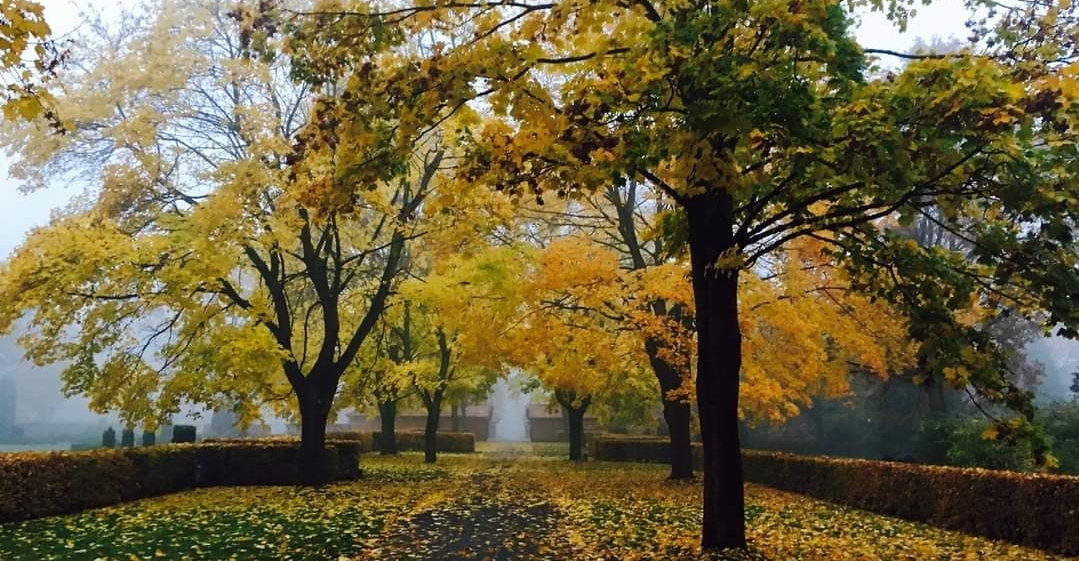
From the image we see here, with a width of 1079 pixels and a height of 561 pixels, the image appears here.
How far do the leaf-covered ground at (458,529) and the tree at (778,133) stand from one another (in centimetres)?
224

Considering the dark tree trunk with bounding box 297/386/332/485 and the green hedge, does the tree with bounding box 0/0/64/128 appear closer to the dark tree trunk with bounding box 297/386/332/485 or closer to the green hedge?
the dark tree trunk with bounding box 297/386/332/485

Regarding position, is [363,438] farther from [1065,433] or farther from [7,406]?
[7,406]

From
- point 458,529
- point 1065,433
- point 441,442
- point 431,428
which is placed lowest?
point 441,442

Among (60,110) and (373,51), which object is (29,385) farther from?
(373,51)

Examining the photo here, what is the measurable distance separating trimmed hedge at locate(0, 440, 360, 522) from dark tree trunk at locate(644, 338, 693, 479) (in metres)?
9.22

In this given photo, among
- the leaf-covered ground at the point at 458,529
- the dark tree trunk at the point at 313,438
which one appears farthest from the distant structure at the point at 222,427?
the leaf-covered ground at the point at 458,529

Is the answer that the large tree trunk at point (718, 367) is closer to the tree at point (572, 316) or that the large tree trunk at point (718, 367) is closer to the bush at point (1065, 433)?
the tree at point (572, 316)

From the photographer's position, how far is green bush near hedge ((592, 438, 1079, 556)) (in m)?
9.52

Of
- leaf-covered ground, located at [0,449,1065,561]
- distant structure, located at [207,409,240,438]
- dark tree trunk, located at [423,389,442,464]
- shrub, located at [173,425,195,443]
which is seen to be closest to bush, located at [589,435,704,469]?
dark tree trunk, located at [423,389,442,464]

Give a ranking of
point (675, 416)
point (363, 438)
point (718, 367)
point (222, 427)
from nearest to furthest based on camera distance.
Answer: point (718, 367)
point (675, 416)
point (363, 438)
point (222, 427)

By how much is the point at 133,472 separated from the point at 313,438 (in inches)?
171

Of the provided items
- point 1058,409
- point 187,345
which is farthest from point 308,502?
point 1058,409

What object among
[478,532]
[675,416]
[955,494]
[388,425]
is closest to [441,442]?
[388,425]

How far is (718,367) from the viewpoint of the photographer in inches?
325
